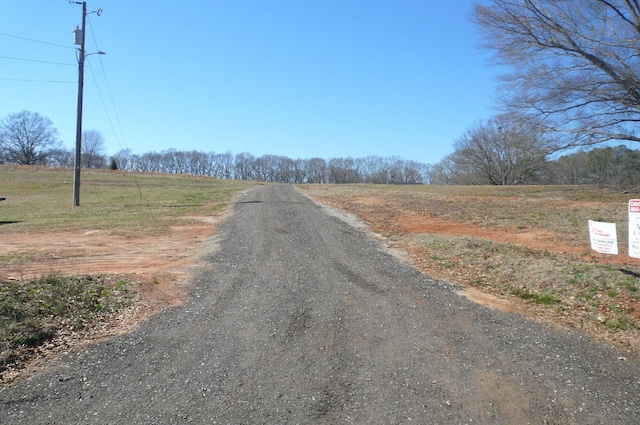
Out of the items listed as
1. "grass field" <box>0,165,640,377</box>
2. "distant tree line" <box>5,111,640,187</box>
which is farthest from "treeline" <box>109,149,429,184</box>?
"grass field" <box>0,165,640,377</box>

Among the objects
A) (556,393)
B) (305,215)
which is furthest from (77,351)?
(305,215)

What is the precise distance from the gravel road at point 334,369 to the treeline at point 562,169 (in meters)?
18.1

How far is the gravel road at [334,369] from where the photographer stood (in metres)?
3.70

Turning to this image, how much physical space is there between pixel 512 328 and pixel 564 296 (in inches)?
72.3

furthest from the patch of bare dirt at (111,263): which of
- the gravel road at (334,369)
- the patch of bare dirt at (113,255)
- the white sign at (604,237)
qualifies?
the white sign at (604,237)

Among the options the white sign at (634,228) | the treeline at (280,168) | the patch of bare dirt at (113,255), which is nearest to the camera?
the white sign at (634,228)

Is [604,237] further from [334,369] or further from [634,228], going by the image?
[334,369]

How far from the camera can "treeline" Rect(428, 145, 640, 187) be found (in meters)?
28.5

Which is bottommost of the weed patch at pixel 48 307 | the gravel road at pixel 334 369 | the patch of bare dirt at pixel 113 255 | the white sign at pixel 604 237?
the gravel road at pixel 334 369

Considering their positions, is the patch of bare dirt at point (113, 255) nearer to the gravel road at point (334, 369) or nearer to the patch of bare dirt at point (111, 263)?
the patch of bare dirt at point (111, 263)

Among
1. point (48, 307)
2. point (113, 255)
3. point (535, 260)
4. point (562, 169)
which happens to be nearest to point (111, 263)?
point (113, 255)

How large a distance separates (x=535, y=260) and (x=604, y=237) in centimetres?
127

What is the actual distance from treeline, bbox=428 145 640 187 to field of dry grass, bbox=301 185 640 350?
6.87 meters

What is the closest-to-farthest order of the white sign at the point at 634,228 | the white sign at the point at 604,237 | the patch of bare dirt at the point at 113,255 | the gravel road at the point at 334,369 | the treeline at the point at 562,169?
the gravel road at the point at 334,369
the white sign at the point at 634,228
the patch of bare dirt at the point at 113,255
the white sign at the point at 604,237
the treeline at the point at 562,169
